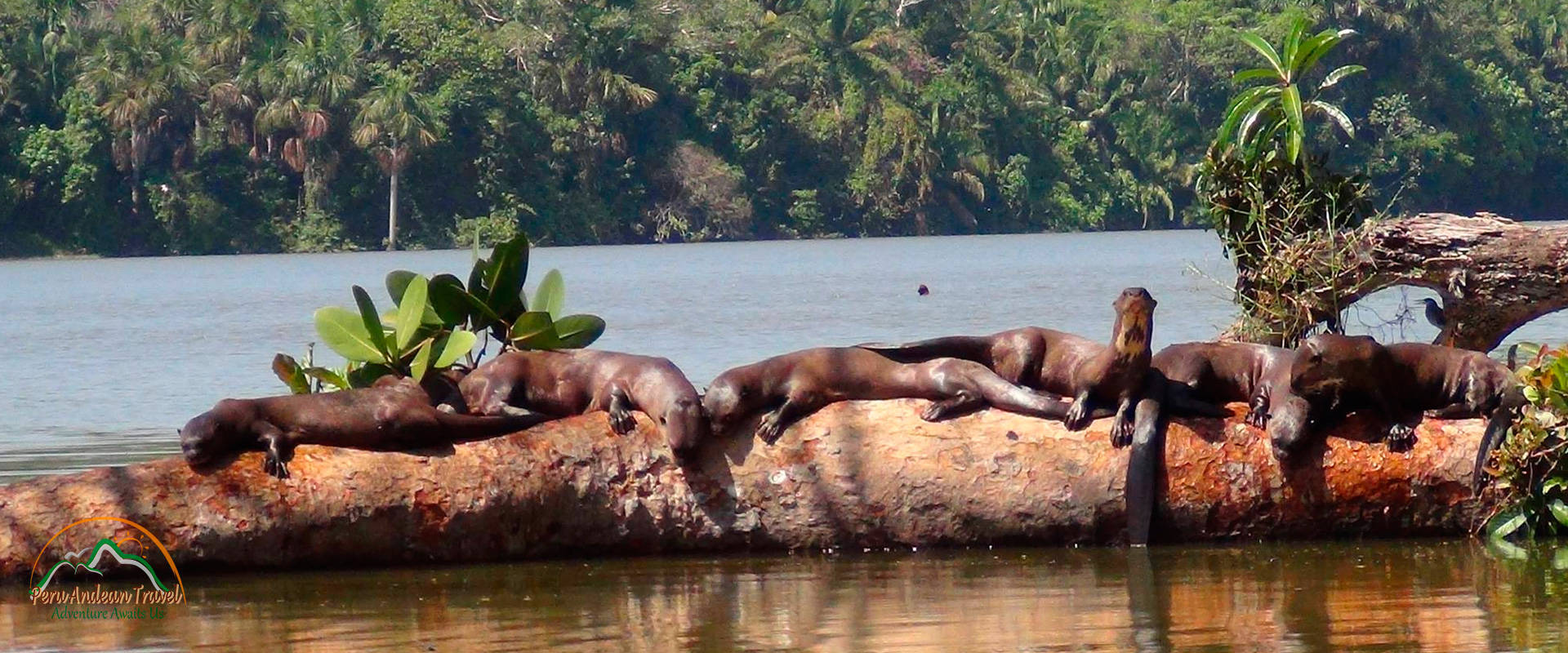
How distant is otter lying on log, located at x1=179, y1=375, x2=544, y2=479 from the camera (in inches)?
369

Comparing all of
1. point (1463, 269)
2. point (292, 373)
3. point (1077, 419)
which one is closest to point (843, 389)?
point (1077, 419)

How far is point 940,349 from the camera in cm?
1023

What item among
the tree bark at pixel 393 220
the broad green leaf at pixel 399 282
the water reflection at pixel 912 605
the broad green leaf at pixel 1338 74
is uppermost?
the tree bark at pixel 393 220

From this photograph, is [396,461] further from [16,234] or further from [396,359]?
[16,234]

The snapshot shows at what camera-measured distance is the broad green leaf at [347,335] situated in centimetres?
1078

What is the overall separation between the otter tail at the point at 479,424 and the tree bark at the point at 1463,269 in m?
5.11

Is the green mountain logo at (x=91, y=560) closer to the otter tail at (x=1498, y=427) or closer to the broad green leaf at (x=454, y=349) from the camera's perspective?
the broad green leaf at (x=454, y=349)

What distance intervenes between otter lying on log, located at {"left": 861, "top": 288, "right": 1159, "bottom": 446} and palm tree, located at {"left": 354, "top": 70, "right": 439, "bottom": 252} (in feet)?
175

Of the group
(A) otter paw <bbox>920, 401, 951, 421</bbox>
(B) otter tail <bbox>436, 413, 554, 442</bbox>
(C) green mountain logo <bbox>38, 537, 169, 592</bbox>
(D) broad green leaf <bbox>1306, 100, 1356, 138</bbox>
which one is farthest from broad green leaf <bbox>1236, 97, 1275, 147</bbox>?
(C) green mountain logo <bbox>38, 537, 169, 592</bbox>

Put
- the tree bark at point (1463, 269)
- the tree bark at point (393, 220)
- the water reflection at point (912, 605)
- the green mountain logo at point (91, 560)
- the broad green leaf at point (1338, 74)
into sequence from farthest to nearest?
the tree bark at point (393, 220), the broad green leaf at point (1338, 74), the tree bark at point (1463, 269), the green mountain logo at point (91, 560), the water reflection at point (912, 605)

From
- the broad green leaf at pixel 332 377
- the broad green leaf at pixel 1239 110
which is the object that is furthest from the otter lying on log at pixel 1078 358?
the broad green leaf at pixel 1239 110

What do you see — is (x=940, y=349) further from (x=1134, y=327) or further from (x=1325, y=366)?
(x=1325, y=366)

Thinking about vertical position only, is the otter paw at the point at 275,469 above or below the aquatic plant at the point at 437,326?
below

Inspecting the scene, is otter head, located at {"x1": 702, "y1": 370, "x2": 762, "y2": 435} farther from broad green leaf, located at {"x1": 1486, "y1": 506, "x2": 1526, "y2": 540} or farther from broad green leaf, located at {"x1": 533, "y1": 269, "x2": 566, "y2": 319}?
broad green leaf, located at {"x1": 1486, "y1": 506, "x2": 1526, "y2": 540}
